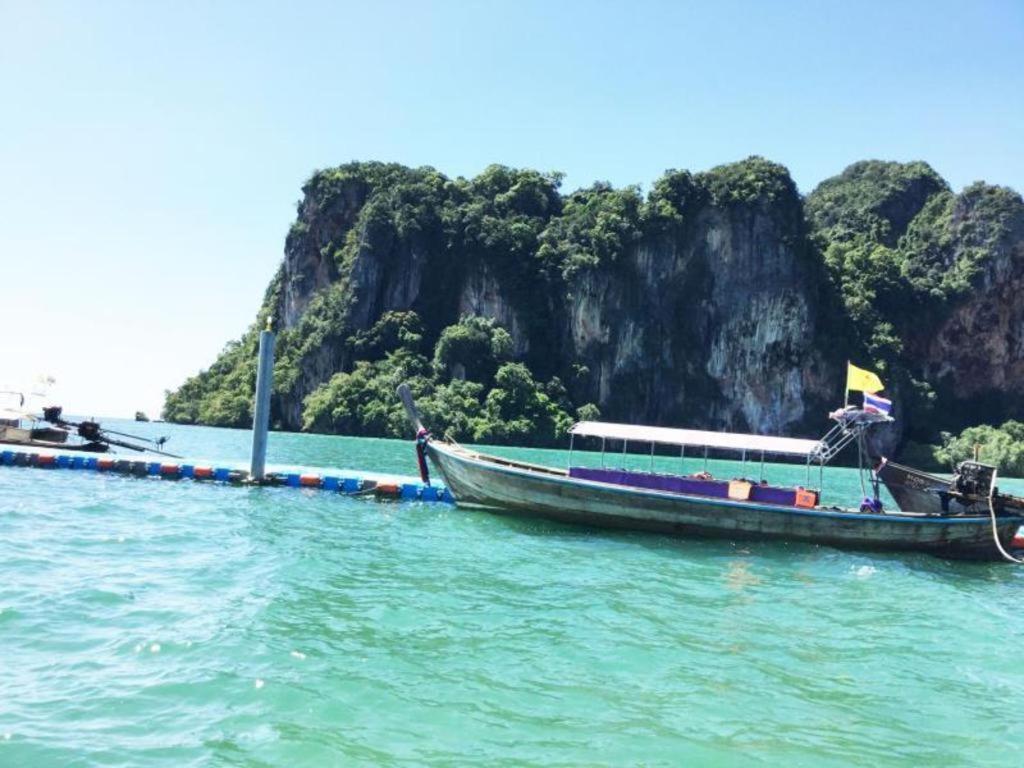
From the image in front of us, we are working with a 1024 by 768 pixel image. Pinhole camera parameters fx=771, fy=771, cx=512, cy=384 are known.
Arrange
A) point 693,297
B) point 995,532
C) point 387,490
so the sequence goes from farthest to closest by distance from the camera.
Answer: point 693,297
point 387,490
point 995,532

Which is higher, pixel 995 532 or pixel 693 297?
pixel 693 297

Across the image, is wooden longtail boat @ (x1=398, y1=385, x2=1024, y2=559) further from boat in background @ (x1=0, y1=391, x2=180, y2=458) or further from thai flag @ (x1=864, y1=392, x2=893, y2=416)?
boat in background @ (x1=0, y1=391, x2=180, y2=458)

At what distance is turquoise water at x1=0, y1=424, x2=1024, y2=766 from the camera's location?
607cm

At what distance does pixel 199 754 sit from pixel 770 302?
77.8 m

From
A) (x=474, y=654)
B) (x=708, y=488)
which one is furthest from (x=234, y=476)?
(x=474, y=654)

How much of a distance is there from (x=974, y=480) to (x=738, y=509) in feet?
18.3

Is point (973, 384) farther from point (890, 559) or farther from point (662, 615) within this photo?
point (662, 615)

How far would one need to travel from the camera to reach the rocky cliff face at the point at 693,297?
76.4 m

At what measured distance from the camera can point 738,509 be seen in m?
17.0

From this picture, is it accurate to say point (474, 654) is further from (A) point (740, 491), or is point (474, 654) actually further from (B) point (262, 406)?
(B) point (262, 406)

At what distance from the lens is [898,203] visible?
92.8 metres

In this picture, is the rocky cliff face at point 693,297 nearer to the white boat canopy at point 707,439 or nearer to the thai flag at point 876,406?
the white boat canopy at point 707,439

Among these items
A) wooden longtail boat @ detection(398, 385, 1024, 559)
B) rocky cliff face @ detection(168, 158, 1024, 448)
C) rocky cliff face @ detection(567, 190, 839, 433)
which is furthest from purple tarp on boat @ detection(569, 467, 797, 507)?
rocky cliff face @ detection(567, 190, 839, 433)

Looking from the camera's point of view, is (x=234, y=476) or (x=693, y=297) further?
(x=693, y=297)
